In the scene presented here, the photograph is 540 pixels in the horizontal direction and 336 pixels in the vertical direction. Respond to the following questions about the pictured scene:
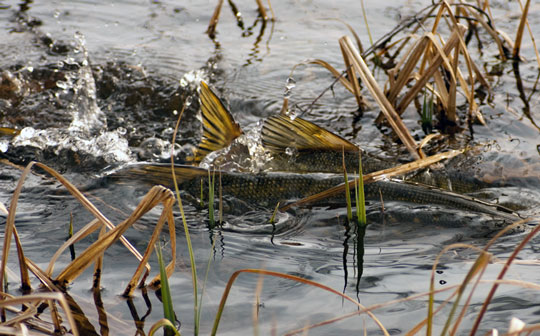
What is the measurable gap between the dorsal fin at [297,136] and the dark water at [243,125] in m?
0.45

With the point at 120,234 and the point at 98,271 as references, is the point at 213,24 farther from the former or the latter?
the point at 120,234

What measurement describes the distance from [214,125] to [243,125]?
1112 mm

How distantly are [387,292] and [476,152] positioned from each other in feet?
5.76

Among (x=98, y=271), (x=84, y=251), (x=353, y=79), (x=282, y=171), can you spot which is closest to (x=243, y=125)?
(x=353, y=79)

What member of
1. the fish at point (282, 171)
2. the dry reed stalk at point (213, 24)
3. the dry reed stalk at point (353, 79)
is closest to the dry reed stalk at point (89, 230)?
the fish at point (282, 171)

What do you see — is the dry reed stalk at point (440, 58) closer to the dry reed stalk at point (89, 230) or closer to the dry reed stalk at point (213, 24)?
the dry reed stalk at point (89, 230)

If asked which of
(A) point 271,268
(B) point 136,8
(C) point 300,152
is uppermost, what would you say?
(B) point 136,8

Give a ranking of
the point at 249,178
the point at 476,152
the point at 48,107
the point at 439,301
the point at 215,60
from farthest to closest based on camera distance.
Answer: the point at 215,60 < the point at 48,107 < the point at 476,152 < the point at 249,178 < the point at 439,301

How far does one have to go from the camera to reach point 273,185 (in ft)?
10.9

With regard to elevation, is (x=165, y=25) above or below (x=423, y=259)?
above

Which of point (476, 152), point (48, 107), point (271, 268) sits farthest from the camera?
point (48, 107)

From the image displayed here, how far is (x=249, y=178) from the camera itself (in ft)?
11.0

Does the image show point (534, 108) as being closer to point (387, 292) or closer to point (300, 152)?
point (300, 152)

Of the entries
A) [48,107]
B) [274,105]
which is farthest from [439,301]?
[48,107]
